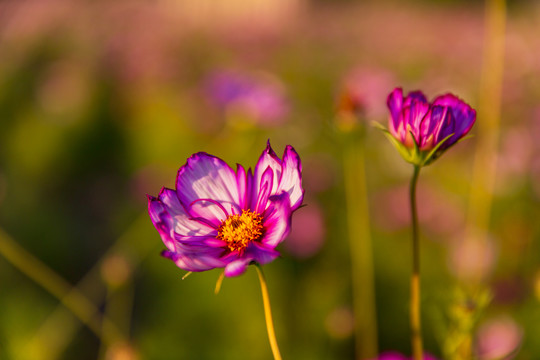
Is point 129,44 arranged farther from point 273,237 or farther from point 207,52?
point 273,237

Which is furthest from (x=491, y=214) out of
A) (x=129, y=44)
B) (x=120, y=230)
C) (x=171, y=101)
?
(x=129, y=44)

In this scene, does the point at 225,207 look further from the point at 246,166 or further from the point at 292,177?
the point at 246,166

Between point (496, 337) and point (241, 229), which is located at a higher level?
point (241, 229)

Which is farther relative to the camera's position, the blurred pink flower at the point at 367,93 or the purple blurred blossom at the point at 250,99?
the purple blurred blossom at the point at 250,99

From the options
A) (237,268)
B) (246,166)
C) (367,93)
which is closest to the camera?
(237,268)

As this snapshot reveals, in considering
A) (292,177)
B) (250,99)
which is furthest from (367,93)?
(292,177)

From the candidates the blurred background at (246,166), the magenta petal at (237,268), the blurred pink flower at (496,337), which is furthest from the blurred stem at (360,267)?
the magenta petal at (237,268)

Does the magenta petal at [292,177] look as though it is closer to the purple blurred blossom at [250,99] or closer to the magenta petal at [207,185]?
the magenta petal at [207,185]

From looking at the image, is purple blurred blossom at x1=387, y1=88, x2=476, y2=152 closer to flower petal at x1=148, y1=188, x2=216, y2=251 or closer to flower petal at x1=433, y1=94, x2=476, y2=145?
flower petal at x1=433, y1=94, x2=476, y2=145
